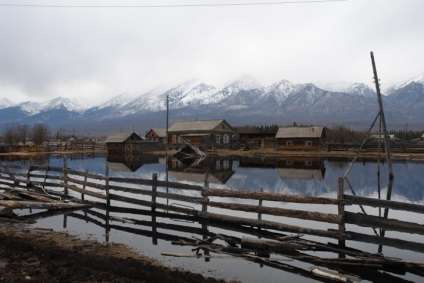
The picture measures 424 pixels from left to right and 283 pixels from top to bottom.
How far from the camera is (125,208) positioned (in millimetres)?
16250

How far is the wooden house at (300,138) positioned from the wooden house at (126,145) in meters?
28.7

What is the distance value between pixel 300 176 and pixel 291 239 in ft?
62.6

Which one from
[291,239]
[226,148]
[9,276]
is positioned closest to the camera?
[9,276]

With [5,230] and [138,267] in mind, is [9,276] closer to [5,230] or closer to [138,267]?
[138,267]

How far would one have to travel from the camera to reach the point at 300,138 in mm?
70062

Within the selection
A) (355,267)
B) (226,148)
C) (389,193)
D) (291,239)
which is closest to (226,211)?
(291,239)

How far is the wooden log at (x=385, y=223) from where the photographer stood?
968 centimetres

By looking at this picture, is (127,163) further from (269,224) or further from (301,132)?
(269,224)

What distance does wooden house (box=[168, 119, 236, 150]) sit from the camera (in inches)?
3100

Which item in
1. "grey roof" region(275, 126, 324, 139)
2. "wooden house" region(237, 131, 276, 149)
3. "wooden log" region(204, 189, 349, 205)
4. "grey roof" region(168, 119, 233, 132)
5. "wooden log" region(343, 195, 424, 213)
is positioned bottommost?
"wooden log" region(204, 189, 349, 205)

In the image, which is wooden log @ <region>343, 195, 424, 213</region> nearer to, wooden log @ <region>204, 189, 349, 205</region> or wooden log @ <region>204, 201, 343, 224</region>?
wooden log @ <region>204, 189, 349, 205</region>

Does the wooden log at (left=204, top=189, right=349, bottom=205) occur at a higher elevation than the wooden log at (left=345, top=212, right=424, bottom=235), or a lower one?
higher

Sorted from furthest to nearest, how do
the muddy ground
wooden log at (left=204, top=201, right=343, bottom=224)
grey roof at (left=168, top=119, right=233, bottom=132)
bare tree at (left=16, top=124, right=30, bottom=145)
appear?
1. bare tree at (left=16, top=124, right=30, bottom=145)
2. grey roof at (left=168, top=119, right=233, bottom=132)
3. wooden log at (left=204, top=201, right=343, bottom=224)
4. the muddy ground

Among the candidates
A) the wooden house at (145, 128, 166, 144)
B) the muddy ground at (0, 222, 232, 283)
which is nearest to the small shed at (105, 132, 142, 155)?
the wooden house at (145, 128, 166, 144)
